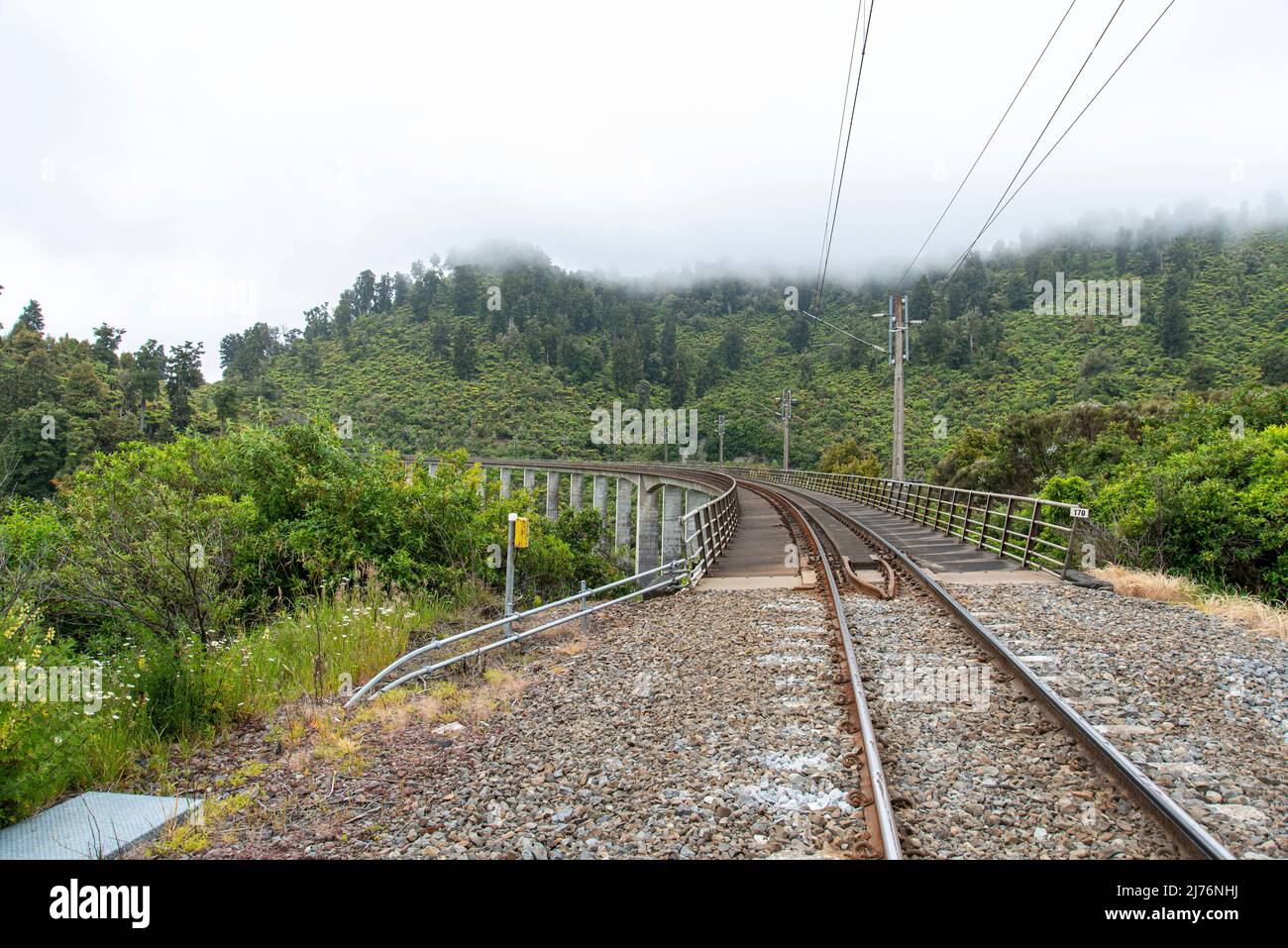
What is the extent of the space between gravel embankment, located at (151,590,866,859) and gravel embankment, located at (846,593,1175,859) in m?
0.38

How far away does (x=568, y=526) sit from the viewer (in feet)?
94.8

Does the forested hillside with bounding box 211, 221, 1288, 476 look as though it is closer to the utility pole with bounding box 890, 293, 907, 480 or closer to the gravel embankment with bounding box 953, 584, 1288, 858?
the utility pole with bounding box 890, 293, 907, 480

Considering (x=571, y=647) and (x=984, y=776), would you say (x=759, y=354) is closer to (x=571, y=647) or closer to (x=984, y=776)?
(x=571, y=647)

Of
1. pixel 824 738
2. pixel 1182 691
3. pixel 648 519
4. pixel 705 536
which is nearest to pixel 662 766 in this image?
pixel 824 738

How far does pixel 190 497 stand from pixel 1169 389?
209 ft

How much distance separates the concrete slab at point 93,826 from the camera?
3531 millimetres

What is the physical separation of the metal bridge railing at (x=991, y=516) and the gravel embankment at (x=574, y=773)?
739 centimetres

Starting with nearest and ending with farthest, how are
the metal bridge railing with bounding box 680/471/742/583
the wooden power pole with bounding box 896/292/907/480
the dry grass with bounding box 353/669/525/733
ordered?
the dry grass with bounding box 353/669/525/733 → the metal bridge railing with bounding box 680/471/742/583 → the wooden power pole with bounding box 896/292/907/480

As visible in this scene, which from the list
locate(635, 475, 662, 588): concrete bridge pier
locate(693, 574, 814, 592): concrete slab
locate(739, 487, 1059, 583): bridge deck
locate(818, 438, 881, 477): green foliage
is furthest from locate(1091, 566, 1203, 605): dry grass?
locate(818, 438, 881, 477): green foliage

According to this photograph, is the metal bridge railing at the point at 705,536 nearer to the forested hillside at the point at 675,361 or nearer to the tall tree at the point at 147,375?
the forested hillside at the point at 675,361

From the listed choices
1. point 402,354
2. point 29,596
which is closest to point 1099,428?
Result: point 29,596

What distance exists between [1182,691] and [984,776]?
104 inches

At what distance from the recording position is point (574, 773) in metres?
4.57

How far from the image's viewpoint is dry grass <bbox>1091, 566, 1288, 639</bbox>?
25.6 ft
